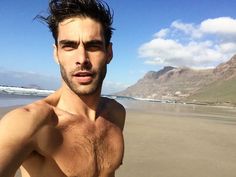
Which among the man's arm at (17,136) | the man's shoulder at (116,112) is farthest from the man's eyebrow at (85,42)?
the man's shoulder at (116,112)

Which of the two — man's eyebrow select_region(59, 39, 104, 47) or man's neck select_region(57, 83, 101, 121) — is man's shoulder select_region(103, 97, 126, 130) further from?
man's eyebrow select_region(59, 39, 104, 47)

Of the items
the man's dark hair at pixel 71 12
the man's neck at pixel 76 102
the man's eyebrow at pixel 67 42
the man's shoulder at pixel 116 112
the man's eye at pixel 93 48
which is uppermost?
the man's dark hair at pixel 71 12

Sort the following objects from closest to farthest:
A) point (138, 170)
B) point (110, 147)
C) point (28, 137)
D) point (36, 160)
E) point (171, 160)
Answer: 1. point (28, 137)
2. point (36, 160)
3. point (110, 147)
4. point (138, 170)
5. point (171, 160)

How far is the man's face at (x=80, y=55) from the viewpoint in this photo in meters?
1.94

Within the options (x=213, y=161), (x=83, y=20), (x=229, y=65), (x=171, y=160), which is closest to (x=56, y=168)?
(x=83, y=20)

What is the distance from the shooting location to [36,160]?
180cm

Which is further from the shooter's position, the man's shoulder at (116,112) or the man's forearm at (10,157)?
the man's shoulder at (116,112)

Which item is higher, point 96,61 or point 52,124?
point 96,61

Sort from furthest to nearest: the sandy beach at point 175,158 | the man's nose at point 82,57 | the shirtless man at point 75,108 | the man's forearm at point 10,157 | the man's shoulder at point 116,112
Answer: the sandy beach at point 175,158
the man's shoulder at point 116,112
the man's nose at point 82,57
the shirtless man at point 75,108
the man's forearm at point 10,157

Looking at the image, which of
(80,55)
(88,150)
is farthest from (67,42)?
(88,150)

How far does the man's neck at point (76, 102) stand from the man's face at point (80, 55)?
2.2 inches

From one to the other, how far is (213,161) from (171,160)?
0.97 metres

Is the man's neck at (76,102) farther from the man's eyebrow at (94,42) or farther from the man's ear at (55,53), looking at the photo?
the man's eyebrow at (94,42)

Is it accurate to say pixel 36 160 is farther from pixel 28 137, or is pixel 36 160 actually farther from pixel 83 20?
pixel 83 20
